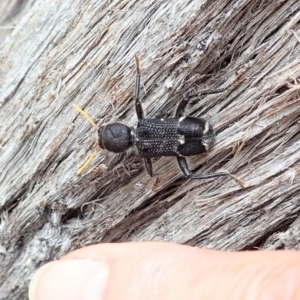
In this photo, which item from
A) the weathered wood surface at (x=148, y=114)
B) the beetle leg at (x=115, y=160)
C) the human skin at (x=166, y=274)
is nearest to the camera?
the human skin at (x=166, y=274)

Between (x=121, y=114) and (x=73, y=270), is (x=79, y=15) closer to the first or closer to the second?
(x=121, y=114)

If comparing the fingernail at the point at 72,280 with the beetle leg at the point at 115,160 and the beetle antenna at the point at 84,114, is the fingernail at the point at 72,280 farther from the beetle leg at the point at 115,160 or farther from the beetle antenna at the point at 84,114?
the beetle antenna at the point at 84,114

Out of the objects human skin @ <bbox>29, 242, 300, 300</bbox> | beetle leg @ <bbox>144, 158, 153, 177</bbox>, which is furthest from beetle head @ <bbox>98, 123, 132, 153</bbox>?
human skin @ <bbox>29, 242, 300, 300</bbox>

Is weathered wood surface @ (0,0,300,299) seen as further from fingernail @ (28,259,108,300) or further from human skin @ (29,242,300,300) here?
fingernail @ (28,259,108,300)

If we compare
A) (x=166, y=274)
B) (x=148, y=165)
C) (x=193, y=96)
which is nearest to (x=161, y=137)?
(x=148, y=165)

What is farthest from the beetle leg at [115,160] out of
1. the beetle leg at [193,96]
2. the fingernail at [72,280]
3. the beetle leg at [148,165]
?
the fingernail at [72,280]

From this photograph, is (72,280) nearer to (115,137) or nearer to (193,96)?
(115,137)

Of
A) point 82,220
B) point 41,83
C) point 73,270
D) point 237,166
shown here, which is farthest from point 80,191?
point 237,166

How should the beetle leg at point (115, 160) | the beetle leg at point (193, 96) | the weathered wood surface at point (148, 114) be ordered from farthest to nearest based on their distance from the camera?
the beetle leg at point (115, 160) < the beetle leg at point (193, 96) < the weathered wood surface at point (148, 114)
